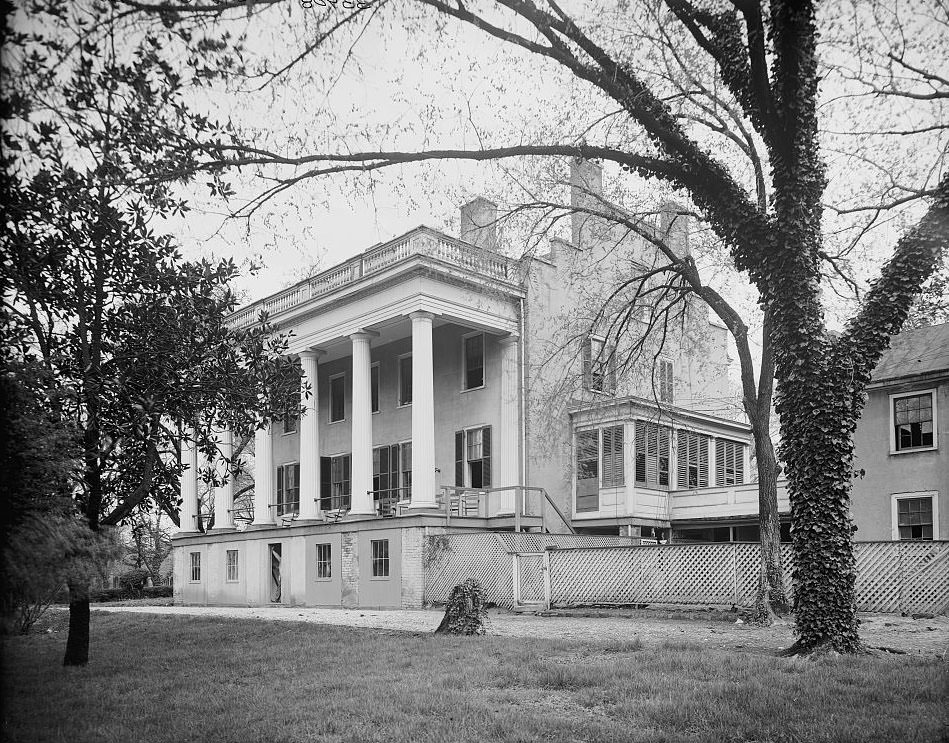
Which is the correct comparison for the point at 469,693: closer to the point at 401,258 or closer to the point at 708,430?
the point at 401,258

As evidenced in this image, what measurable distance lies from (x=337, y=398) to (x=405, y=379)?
13.7 ft

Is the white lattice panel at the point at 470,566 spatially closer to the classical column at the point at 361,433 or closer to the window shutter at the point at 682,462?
the classical column at the point at 361,433

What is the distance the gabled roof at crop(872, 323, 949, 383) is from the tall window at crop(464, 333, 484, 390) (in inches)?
448

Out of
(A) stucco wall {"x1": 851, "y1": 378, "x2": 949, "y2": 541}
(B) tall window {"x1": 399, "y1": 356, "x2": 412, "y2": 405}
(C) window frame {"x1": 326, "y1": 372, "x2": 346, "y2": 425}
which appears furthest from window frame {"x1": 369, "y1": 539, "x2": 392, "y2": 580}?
(A) stucco wall {"x1": 851, "y1": 378, "x2": 949, "y2": 541}

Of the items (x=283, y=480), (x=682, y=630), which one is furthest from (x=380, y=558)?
(x=682, y=630)

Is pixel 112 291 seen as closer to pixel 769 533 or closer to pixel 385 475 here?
pixel 769 533

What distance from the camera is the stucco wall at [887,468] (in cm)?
2327

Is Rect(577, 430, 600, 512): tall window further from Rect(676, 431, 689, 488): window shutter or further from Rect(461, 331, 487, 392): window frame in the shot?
Rect(461, 331, 487, 392): window frame

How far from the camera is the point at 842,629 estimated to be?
1038 cm

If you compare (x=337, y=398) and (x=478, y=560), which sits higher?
(x=337, y=398)

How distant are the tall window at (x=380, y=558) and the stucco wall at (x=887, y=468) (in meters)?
12.6

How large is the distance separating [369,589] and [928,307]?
16.2 meters

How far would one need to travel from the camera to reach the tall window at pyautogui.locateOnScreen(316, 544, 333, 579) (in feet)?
88.4

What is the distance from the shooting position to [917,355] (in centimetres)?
2425
